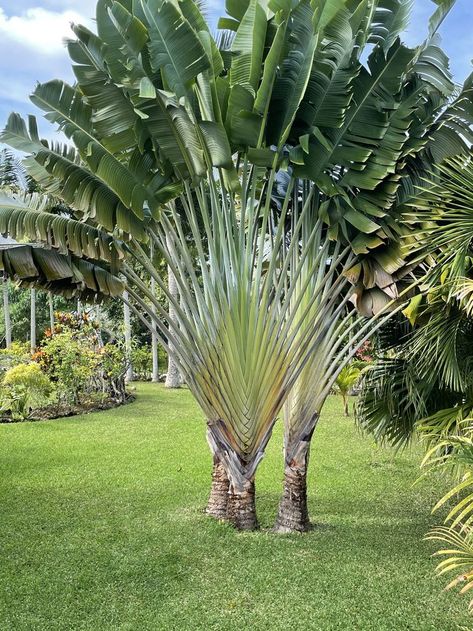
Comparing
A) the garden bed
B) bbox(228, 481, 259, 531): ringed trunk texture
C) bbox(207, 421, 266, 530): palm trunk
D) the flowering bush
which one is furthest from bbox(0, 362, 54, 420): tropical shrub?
bbox(228, 481, 259, 531): ringed trunk texture

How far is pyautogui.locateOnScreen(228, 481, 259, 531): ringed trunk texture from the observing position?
6.22 m

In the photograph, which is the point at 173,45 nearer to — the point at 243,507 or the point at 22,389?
the point at 243,507

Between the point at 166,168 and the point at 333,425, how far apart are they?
9.46 meters

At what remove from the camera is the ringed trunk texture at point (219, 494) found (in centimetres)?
664

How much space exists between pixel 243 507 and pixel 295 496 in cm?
57

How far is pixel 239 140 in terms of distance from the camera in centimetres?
575

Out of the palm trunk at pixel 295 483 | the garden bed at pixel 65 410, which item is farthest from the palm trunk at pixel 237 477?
the garden bed at pixel 65 410

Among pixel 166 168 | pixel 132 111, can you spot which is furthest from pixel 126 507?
pixel 132 111

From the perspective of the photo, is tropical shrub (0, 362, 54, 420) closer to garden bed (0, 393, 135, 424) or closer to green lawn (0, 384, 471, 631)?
garden bed (0, 393, 135, 424)

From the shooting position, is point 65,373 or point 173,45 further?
point 65,373

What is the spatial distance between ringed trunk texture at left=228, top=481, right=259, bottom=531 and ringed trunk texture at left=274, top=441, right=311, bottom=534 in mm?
321

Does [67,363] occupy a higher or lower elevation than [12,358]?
lower

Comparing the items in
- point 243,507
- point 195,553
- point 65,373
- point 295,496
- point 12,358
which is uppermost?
point 12,358

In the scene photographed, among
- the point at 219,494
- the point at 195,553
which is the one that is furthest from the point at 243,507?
the point at 195,553
